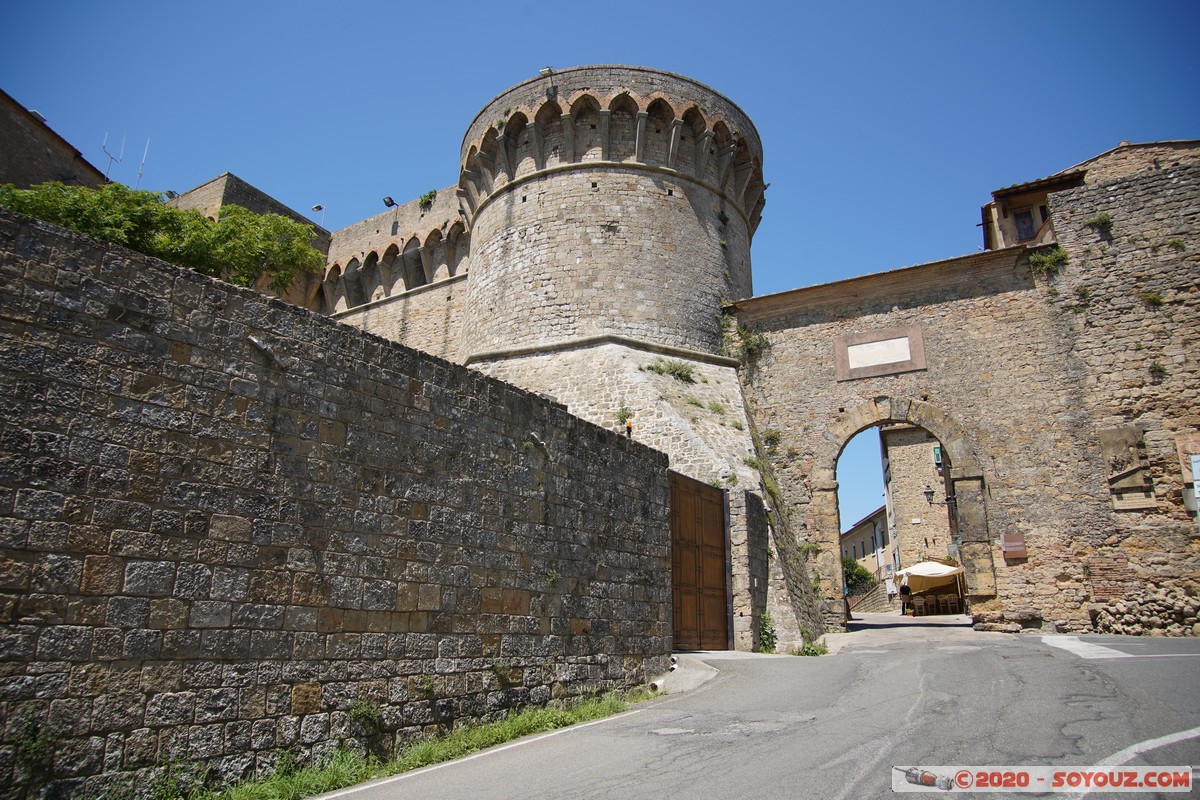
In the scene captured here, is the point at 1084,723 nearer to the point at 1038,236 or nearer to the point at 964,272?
the point at 964,272

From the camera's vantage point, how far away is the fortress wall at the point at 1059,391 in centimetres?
1397

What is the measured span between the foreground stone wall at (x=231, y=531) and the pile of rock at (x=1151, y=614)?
11295 millimetres

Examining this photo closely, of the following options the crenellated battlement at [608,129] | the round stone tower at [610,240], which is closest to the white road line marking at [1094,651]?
the round stone tower at [610,240]

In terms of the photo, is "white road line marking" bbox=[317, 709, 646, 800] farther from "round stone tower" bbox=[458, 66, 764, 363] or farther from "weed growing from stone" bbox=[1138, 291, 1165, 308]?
"weed growing from stone" bbox=[1138, 291, 1165, 308]

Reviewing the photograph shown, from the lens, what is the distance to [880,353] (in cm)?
1645

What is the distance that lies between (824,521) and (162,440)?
13.7 metres

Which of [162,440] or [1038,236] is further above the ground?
[1038,236]

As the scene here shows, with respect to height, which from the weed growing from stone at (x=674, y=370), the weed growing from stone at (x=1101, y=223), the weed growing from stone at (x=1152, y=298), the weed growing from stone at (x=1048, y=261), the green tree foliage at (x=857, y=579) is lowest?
the green tree foliage at (x=857, y=579)

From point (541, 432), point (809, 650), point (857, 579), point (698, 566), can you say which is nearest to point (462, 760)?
point (541, 432)

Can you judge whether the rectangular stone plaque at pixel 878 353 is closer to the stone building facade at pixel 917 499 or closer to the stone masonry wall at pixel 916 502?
the stone building facade at pixel 917 499

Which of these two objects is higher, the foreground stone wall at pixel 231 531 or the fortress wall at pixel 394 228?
the fortress wall at pixel 394 228

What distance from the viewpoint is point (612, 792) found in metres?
4.37

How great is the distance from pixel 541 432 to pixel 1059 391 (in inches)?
475

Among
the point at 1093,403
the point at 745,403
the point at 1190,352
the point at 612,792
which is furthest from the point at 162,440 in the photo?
the point at 1190,352
